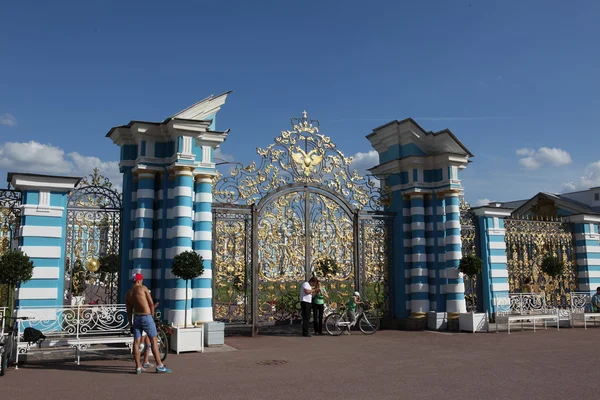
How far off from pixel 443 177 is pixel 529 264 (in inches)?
190

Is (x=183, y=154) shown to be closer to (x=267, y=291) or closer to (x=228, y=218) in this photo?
(x=228, y=218)

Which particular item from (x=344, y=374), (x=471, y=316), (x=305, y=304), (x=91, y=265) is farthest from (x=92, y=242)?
(x=471, y=316)

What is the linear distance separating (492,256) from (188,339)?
386 inches

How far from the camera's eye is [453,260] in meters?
15.2

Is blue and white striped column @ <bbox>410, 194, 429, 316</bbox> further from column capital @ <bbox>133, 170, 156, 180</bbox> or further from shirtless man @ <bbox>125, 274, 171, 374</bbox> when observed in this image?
shirtless man @ <bbox>125, 274, 171, 374</bbox>

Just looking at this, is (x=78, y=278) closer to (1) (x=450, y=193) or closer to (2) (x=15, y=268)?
(2) (x=15, y=268)

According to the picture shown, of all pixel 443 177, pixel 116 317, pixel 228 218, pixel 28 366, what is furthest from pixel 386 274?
pixel 28 366

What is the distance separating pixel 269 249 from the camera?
551 inches

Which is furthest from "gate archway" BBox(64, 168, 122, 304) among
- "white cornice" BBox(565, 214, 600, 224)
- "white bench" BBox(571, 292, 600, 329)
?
"white cornice" BBox(565, 214, 600, 224)

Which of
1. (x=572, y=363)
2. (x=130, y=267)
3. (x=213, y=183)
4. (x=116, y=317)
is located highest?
(x=213, y=183)

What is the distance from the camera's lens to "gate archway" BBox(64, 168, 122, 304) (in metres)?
11.7

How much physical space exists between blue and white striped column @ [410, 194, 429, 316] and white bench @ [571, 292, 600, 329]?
4637mm

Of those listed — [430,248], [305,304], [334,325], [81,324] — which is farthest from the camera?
[430,248]

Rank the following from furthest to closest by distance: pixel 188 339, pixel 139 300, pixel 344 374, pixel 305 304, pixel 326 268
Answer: pixel 326 268, pixel 305 304, pixel 188 339, pixel 139 300, pixel 344 374
